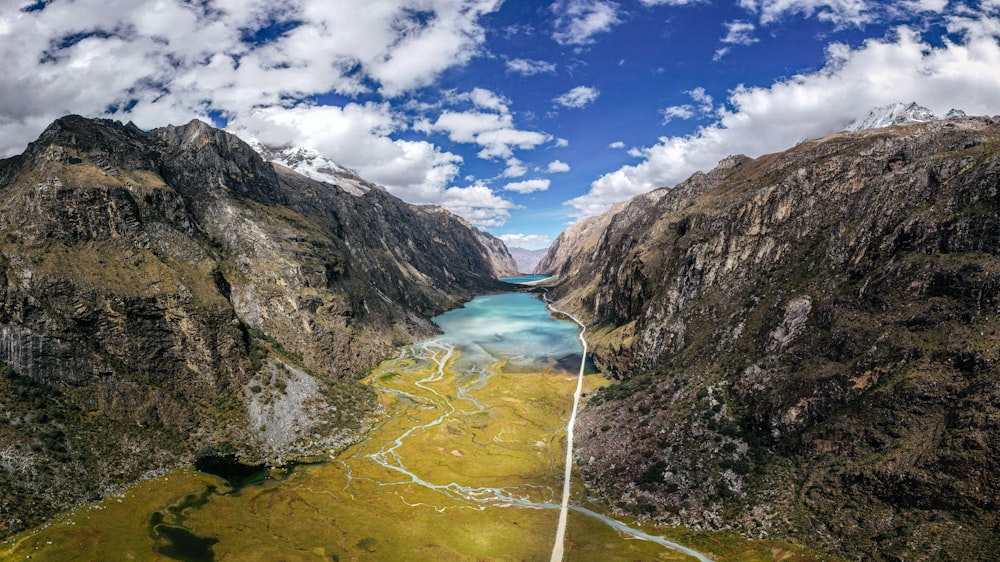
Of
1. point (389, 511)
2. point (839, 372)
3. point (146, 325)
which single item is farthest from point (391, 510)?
point (839, 372)

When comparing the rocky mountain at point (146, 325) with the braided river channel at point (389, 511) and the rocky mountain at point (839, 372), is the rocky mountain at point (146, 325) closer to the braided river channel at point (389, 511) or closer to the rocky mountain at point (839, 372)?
the braided river channel at point (389, 511)

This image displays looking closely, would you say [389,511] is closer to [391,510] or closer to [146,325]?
[391,510]

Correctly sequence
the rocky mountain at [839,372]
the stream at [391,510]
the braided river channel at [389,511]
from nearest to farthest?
the rocky mountain at [839,372] → the braided river channel at [389,511] → the stream at [391,510]

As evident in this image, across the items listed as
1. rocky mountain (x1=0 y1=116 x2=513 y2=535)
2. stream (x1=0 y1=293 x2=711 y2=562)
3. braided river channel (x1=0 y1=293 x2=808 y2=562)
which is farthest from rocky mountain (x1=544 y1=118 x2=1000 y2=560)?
rocky mountain (x1=0 y1=116 x2=513 y2=535)

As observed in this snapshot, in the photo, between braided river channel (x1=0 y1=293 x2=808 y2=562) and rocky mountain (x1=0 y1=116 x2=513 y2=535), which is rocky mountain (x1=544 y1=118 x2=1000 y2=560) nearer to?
braided river channel (x1=0 y1=293 x2=808 y2=562)

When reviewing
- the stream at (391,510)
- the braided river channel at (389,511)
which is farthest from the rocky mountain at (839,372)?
the stream at (391,510)

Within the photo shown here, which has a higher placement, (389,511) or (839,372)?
(839,372)
